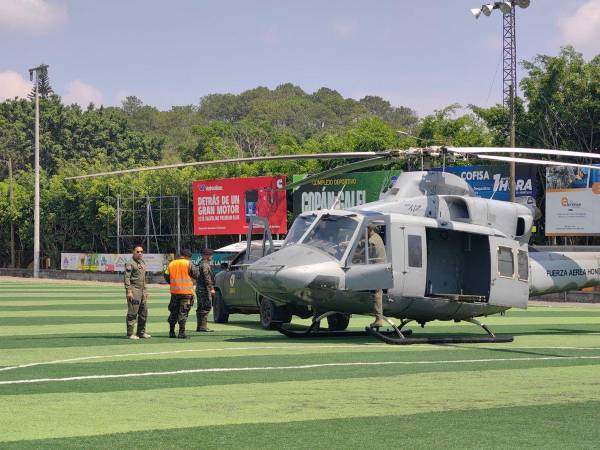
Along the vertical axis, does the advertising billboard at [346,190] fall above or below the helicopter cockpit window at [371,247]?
above

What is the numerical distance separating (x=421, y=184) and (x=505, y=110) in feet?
154

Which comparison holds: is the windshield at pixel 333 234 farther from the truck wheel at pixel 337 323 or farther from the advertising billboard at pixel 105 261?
the advertising billboard at pixel 105 261

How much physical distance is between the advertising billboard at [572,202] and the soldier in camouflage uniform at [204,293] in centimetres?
3195

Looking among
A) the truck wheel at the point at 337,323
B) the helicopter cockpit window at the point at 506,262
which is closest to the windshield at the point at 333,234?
the helicopter cockpit window at the point at 506,262

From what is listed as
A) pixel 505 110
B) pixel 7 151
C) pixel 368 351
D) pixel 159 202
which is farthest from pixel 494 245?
pixel 7 151

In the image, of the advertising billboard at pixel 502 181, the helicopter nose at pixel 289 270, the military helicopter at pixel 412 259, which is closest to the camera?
the helicopter nose at pixel 289 270

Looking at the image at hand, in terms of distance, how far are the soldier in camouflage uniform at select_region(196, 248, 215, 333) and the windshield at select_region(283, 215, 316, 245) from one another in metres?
3.22

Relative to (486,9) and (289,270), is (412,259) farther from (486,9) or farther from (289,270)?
(486,9)

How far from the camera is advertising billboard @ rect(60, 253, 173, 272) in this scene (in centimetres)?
7027

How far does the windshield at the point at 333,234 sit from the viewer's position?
763 inches

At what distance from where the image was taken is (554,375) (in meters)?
14.4

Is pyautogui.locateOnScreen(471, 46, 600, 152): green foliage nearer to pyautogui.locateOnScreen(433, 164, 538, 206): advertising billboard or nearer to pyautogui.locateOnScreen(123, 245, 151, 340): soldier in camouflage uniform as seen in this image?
pyautogui.locateOnScreen(433, 164, 538, 206): advertising billboard

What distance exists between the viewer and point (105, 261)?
76938 millimetres

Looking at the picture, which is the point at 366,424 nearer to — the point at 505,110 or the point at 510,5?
the point at 510,5
